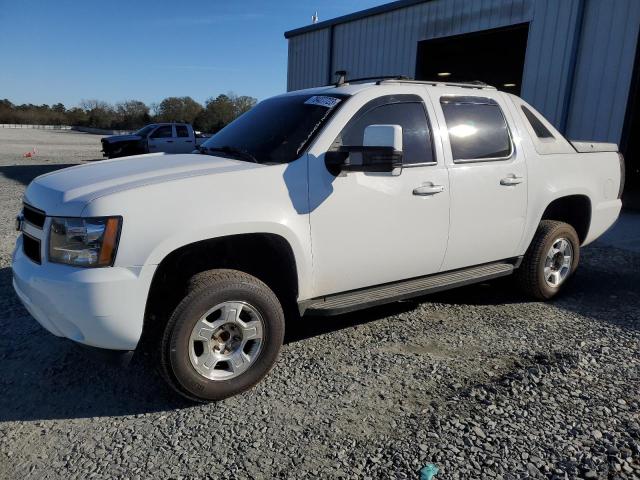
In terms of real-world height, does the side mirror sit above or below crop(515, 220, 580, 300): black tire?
above

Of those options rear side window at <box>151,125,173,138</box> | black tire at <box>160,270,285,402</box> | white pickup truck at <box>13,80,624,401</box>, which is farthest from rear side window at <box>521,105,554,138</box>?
rear side window at <box>151,125,173,138</box>

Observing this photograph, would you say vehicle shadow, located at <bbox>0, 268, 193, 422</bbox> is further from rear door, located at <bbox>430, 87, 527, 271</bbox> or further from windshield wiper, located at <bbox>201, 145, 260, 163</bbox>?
rear door, located at <bbox>430, 87, 527, 271</bbox>

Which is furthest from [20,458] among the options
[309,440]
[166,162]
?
[166,162]

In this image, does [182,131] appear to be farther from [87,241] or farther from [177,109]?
[177,109]

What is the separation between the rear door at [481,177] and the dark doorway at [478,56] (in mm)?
6276

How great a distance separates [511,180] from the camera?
13.8 ft

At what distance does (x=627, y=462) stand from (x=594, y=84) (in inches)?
353

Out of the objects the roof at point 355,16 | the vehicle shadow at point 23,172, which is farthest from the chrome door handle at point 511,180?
the vehicle shadow at point 23,172

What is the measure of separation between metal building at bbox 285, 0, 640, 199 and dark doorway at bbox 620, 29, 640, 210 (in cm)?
4

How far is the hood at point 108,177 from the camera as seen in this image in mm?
2727

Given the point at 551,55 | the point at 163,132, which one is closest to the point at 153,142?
the point at 163,132

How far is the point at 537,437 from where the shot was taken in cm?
269

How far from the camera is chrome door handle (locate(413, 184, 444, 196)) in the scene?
3615mm

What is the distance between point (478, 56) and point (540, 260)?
1383 centimetres
